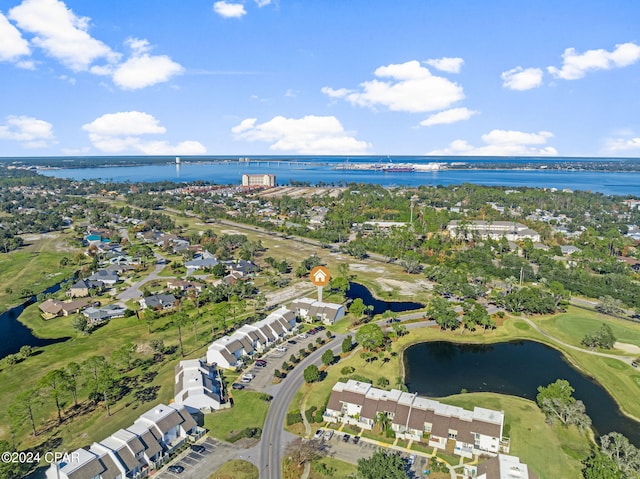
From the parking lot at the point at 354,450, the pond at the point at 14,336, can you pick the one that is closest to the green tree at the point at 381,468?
the parking lot at the point at 354,450

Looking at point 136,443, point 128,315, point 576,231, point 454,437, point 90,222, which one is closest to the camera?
point 136,443

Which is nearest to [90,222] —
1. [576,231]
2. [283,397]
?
[283,397]

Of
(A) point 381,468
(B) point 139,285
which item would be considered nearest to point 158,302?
(B) point 139,285

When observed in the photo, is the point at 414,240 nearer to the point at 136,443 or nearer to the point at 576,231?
the point at 576,231

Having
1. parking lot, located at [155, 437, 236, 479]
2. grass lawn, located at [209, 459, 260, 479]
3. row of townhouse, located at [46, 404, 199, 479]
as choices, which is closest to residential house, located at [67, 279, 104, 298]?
row of townhouse, located at [46, 404, 199, 479]

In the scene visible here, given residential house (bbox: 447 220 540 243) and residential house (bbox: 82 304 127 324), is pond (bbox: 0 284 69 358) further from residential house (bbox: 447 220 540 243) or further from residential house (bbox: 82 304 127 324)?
residential house (bbox: 447 220 540 243)

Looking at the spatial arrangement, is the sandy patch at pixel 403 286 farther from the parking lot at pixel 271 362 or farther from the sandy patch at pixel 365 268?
the parking lot at pixel 271 362
